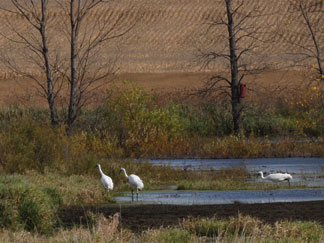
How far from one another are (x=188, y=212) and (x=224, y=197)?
329cm

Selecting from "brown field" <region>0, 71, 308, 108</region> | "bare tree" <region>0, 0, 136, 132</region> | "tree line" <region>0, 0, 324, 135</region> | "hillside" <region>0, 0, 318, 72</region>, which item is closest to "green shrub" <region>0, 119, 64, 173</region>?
"bare tree" <region>0, 0, 136, 132</region>

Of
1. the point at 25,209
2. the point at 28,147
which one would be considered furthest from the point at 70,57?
the point at 25,209

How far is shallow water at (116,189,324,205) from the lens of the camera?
718 inches

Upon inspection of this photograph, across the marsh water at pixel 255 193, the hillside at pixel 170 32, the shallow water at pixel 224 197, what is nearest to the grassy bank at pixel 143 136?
the marsh water at pixel 255 193

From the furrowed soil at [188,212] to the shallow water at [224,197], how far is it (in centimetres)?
100

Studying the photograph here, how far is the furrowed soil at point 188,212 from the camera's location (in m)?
14.6

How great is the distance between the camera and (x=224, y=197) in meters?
19.1

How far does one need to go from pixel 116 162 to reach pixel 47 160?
2.38 m

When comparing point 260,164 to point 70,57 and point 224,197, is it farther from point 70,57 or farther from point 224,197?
point 70,57

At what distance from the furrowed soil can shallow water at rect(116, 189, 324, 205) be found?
1.00 meters

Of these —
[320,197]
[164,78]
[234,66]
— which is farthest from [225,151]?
[164,78]

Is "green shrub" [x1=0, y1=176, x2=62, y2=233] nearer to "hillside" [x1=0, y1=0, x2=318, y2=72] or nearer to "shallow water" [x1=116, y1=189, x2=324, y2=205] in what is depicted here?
"shallow water" [x1=116, y1=189, x2=324, y2=205]

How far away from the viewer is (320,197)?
18.8m

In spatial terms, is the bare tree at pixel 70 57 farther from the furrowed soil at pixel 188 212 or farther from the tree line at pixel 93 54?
the furrowed soil at pixel 188 212
